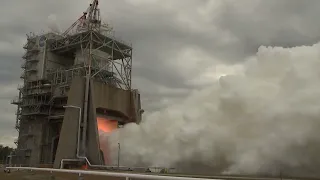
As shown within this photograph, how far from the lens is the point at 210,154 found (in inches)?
1886

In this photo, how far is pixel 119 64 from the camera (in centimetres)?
8300

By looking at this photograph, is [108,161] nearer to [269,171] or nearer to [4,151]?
[269,171]

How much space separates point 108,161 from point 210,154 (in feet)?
104

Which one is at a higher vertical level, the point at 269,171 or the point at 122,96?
the point at 122,96

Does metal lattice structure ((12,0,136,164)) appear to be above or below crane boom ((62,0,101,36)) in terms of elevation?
below

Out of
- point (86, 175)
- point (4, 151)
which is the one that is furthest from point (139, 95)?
point (4, 151)

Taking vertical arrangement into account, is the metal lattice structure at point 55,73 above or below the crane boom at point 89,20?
below

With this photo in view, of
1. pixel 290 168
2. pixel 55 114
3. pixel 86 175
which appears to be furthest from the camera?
pixel 55 114

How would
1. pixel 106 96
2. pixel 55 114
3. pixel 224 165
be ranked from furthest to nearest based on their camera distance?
pixel 55 114 → pixel 106 96 → pixel 224 165

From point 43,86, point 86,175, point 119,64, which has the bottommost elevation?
point 86,175

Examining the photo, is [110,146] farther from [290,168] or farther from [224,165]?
[290,168]

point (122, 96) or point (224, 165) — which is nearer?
point (224, 165)

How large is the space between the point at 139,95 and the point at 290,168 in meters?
49.1

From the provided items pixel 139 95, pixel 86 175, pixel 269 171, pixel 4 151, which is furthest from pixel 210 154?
pixel 4 151
